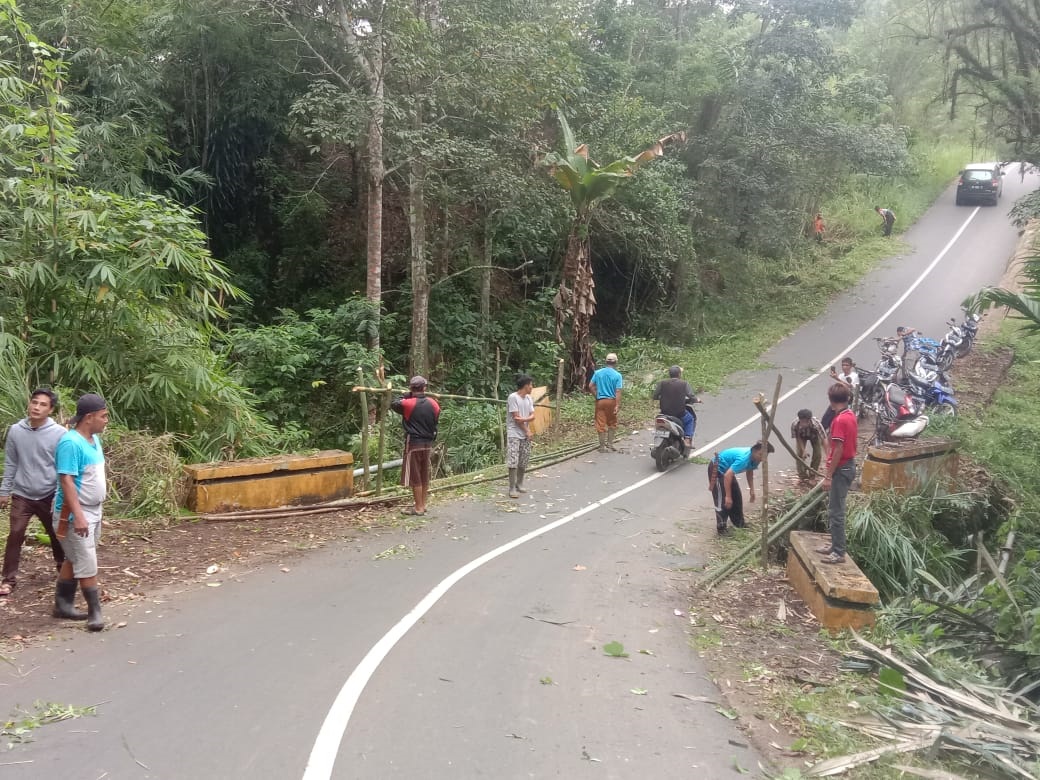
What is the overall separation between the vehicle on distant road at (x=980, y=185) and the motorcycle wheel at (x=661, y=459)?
3564 cm

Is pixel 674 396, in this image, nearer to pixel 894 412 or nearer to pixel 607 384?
pixel 607 384

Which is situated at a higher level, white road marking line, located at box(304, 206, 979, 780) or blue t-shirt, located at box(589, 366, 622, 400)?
blue t-shirt, located at box(589, 366, 622, 400)

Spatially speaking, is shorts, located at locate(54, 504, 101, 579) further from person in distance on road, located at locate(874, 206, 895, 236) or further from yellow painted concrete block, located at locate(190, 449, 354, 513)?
person in distance on road, located at locate(874, 206, 895, 236)

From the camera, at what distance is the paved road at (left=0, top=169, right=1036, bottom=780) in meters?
4.48

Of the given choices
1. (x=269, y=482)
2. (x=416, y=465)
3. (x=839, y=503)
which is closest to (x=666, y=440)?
→ (x=416, y=465)

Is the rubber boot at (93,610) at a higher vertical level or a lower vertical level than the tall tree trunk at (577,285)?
lower

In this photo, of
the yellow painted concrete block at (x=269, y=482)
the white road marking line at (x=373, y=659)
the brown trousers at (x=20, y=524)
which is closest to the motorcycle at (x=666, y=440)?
the white road marking line at (x=373, y=659)

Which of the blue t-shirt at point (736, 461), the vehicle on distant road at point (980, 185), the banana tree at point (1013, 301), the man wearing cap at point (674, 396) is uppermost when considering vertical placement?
the vehicle on distant road at point (980, 185)

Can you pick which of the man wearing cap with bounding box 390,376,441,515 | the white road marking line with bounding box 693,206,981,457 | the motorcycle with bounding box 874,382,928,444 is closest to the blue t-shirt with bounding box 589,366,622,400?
the white road marking line with bounding box 693,206,981,457

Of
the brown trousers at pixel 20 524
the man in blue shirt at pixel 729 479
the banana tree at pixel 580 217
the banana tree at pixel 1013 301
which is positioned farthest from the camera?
the banana tree at pixel 580 217

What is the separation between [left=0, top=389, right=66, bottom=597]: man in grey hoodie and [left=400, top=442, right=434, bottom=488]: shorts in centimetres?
422

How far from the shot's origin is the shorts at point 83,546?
584 centimetres

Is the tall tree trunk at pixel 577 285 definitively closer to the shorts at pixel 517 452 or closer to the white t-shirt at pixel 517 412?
the white t-shirt at pixel 517 412

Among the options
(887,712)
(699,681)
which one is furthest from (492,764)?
(887,712)
